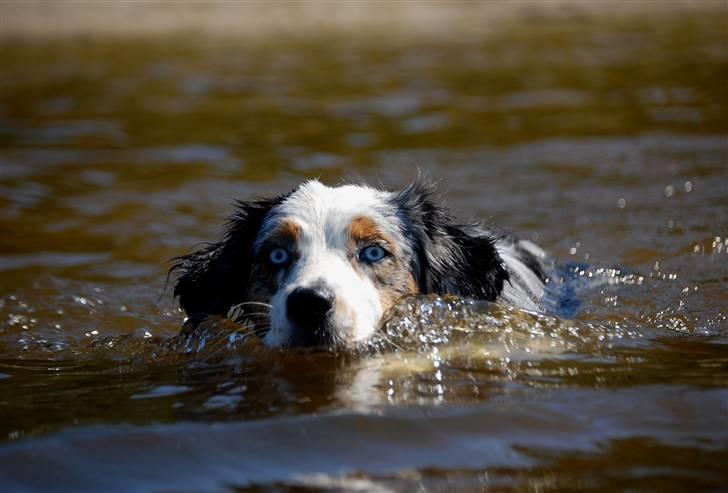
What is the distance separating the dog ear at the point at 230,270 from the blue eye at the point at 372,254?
716 mm

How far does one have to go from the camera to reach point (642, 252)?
28.9 feet

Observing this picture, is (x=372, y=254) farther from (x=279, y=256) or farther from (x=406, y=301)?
(x=279, y=256)

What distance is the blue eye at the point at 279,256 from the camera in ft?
19.6

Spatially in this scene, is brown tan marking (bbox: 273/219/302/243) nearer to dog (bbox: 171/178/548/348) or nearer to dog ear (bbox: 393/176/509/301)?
dog (bbox: 171/178/548/348)

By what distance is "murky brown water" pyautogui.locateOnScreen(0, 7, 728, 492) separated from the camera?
14.5ft

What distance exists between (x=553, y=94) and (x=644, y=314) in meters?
9.76

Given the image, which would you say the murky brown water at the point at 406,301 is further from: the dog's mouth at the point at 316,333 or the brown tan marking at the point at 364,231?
the brown tan marking at the point at 364,231

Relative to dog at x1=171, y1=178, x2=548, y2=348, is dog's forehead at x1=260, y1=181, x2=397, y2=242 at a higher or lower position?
higher

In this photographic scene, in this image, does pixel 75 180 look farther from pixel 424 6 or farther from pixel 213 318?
pixel 424 6

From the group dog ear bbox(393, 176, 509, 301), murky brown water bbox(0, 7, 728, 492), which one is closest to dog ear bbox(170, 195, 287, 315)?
murky brown water bbox(0, 7, 728, 492)

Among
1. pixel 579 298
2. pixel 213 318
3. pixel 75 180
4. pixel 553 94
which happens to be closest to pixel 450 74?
pixel 553 94

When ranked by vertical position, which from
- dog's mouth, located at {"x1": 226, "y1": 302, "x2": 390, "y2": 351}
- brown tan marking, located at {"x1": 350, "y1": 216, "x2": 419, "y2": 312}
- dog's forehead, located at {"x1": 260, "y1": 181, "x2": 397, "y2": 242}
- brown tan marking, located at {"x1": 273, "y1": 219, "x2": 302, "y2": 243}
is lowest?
dog's mouth, located at {"x1": 226, "y1": 302, "x2": 390, "y2": 351}

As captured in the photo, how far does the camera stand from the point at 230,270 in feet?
21.2

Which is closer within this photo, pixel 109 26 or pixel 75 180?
pixel 75 180
